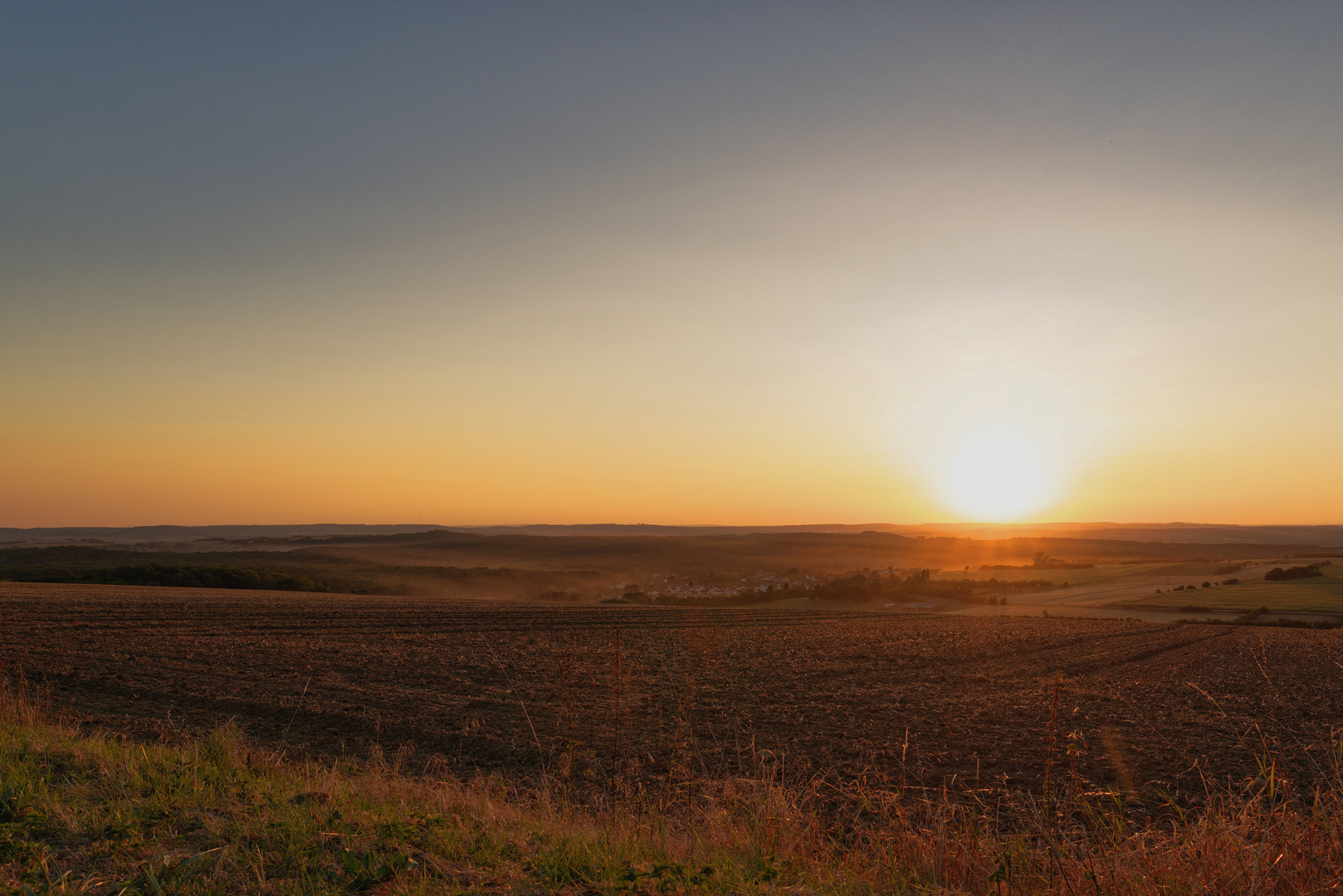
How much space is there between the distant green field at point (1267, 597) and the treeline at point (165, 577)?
195ft

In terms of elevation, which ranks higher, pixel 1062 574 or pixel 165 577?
pixel 165 577

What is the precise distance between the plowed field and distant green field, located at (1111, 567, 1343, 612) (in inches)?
793

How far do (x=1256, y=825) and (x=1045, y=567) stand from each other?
92810 mm

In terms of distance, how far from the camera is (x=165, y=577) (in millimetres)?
46219

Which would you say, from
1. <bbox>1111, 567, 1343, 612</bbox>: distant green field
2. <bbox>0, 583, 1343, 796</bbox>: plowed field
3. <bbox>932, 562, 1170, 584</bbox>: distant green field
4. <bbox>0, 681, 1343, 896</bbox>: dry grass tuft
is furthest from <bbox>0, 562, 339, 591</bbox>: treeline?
<bbox>932, 562, 1170, 584</bbox>: distant green field

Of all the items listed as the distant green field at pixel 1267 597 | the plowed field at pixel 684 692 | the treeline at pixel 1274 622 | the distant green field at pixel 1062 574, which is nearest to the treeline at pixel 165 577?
the plowed field at pixel 684 692

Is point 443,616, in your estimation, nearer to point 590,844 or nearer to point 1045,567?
point 590,844

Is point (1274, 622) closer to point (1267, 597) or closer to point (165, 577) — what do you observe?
point (1267, 597)

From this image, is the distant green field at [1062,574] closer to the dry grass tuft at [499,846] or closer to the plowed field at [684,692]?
the plowed field at [684,692]

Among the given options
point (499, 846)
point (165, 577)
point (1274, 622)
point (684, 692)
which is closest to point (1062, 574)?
point (1274, 622)

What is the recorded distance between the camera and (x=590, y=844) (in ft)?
15.8

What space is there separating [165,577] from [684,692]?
43535 millimetres

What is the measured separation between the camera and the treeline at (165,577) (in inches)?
1745

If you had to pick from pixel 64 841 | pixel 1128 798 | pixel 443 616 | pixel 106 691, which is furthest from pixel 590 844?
pixel 443 616
